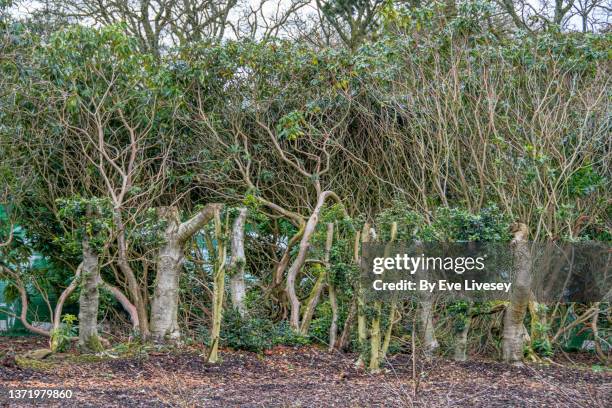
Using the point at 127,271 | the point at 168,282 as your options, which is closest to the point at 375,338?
the point at 168,282

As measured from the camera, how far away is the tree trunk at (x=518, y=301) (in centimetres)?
729

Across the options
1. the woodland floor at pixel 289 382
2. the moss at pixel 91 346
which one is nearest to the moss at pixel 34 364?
the woodland floor at pixel 289 382

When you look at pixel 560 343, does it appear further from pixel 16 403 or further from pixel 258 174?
pixel 16 403

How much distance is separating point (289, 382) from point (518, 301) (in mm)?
2497

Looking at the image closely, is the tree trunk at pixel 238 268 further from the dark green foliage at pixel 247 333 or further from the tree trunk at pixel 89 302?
the tree trunk at pixel 89 302

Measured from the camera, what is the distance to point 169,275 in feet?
24.7

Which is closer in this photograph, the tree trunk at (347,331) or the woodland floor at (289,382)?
the woodland floor at (289,382)

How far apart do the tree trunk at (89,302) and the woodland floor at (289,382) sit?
216 mm

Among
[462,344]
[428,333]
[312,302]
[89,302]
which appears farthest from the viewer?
[312,302]

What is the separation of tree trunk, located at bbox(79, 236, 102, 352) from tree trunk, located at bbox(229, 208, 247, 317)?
1.44 meters

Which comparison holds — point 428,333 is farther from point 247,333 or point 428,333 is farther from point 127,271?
point 127,271

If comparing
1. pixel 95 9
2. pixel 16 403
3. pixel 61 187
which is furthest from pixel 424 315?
pixel 95 9

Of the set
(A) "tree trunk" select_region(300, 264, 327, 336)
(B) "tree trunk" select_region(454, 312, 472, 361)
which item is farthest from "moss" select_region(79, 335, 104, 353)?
(B) "tree trunk" select_region(454, 312, 472, 361)

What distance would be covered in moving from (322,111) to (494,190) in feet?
8.12
